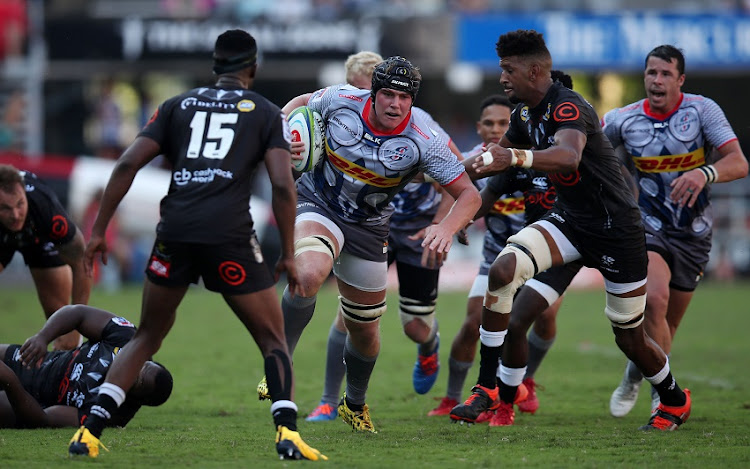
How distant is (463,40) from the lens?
24.4m

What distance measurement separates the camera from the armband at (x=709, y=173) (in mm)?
8289

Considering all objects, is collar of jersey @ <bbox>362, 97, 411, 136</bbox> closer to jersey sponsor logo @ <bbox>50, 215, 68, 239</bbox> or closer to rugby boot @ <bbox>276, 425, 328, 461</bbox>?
rugby boot @ <bbox>276, 425, 328, 461</bbox>

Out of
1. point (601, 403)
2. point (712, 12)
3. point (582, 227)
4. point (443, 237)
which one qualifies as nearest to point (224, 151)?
point (443, 237)

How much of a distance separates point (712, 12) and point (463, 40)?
5.75m

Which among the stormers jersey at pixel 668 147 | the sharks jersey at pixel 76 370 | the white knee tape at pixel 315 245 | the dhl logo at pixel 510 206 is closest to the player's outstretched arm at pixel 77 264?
the sharks jersey at pixel 76 370

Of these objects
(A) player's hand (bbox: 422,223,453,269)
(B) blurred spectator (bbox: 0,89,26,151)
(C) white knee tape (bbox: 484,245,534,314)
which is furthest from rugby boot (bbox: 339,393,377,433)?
(B) blurred spectator (bbox: 0,89,26,151)

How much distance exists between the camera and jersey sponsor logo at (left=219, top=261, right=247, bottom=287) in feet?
20.5

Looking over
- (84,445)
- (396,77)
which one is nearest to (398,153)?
(396,77)

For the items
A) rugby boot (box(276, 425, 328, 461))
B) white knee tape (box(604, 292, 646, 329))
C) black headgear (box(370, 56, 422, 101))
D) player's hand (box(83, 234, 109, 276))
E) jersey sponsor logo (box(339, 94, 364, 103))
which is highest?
black headgear (box(370, 56, 422, 101))

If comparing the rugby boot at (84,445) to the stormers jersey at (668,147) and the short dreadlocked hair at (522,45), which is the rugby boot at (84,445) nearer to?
the short dreadlocked hair at (522,45)

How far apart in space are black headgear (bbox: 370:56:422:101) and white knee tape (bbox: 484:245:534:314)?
134cm

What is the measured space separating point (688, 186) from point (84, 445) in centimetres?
470

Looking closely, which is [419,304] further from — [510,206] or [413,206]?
[510,206]

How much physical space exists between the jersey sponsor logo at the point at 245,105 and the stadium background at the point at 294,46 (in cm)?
1681
